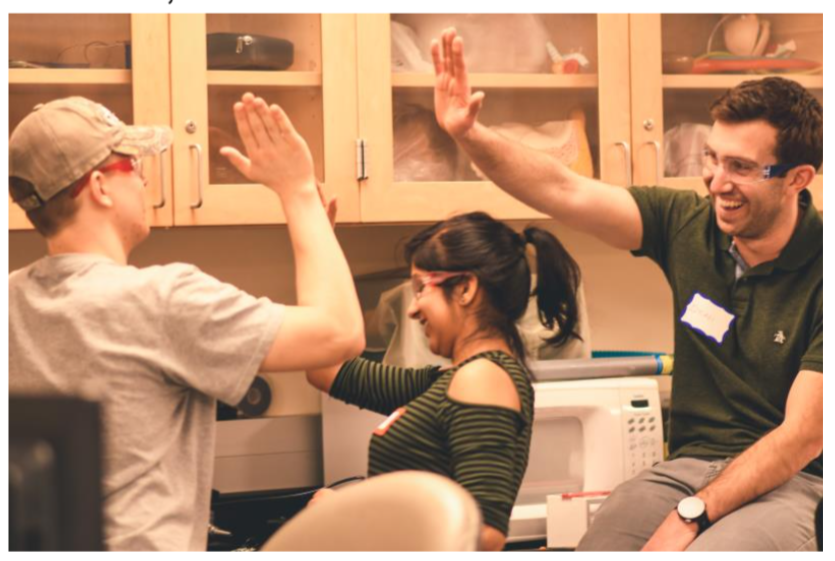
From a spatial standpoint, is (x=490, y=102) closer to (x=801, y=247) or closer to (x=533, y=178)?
(x=533, y=178)

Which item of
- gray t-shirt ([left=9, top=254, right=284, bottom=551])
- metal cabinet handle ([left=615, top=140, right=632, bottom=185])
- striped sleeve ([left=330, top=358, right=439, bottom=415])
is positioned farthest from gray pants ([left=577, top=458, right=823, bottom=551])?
gray t-shirt ([left=9, top=254, right=284, bottom=551])

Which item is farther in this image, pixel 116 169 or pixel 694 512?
pixel 694 512

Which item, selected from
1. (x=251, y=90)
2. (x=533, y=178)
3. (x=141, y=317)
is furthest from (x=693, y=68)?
(x=141, y=317)

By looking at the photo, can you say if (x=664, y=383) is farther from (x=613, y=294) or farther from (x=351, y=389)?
(x=351, y=389)

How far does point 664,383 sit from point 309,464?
1.00 metres

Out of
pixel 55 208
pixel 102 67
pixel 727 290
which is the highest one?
pixel 102 67

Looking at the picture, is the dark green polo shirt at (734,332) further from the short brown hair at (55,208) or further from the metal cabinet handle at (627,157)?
the short brown hair at (55,208)

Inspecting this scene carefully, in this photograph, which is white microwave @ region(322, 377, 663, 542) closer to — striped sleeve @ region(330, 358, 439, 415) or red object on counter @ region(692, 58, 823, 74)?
striped sleeve @ region(330, 358, 439, 415)

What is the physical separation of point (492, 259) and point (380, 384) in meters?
0.32

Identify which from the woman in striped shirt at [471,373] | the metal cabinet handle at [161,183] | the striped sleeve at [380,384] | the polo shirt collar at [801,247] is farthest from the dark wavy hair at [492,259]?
the metal cabinet handle at [161,183]

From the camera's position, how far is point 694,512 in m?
1.83

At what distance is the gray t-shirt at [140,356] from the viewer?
1307 mm

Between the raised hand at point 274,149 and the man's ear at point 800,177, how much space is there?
42.0 inches

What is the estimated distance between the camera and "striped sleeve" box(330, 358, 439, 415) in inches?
74.5
